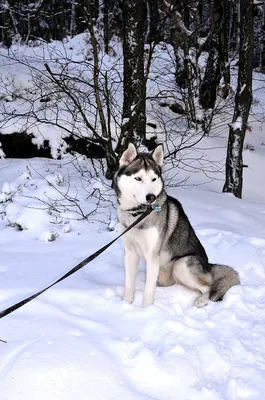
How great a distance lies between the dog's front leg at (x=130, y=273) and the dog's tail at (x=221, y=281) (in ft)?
2.29

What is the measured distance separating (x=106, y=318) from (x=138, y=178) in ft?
3.70

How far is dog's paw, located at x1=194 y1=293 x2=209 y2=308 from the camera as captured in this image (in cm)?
395

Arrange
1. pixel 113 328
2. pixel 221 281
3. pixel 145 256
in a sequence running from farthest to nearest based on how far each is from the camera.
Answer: pixel 221 281
pixel 145 256
pixel 113 328

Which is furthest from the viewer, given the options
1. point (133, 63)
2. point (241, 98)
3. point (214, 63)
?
point (214, 63)

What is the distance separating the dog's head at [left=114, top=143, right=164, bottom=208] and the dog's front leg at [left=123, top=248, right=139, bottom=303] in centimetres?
48

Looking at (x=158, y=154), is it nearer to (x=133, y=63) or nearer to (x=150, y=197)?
(x=150, y=197)

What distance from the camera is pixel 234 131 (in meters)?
8.13

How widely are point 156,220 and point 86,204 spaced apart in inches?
117

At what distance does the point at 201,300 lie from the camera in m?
3.98

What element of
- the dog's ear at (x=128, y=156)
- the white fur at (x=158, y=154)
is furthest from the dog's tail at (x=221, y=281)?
the dog's ear at (x=128, y=156)

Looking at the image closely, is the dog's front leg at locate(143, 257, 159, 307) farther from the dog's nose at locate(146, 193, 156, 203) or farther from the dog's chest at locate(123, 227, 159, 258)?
the dog's nose at locate(146, 193, 156, 203)

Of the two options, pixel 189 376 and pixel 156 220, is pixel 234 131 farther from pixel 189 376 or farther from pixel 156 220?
pixel 189 376

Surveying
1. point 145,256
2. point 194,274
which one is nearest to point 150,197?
point 145,256

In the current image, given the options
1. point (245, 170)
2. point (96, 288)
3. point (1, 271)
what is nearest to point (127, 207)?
point (96, 288)
